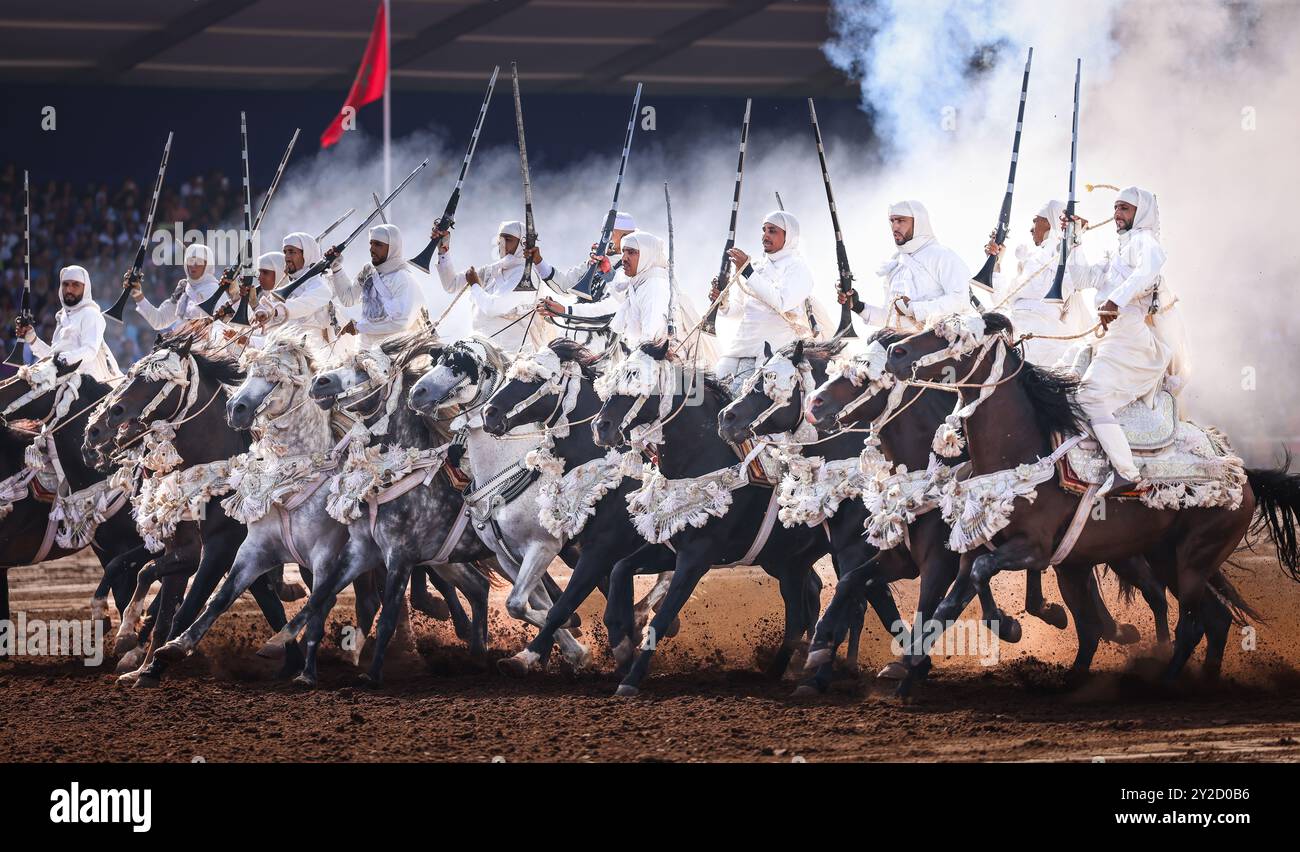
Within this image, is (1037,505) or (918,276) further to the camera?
(918,276)

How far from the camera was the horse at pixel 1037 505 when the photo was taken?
8453 mm

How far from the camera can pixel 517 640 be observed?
11.3m

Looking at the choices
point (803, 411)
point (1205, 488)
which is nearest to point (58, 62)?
point (803, 411)

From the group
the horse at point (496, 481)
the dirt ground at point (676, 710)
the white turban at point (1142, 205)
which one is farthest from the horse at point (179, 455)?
the white turban at point (1142, 205)

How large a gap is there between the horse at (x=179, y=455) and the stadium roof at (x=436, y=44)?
882 centimetres

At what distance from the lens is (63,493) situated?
36.7ft

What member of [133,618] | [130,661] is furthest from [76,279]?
[130,661]

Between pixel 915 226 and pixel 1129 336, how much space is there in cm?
136

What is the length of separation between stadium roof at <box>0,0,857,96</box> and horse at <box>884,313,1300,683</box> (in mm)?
9949

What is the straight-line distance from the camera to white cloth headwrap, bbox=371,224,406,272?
11.2 meters

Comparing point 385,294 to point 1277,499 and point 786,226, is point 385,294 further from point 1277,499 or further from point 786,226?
point 1277,499

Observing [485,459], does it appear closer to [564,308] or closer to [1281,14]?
[564,308]

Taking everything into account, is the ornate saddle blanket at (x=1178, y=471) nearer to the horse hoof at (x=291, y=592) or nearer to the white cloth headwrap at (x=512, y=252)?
the white cloth headwrap at (x=512, y=252)
